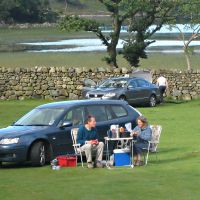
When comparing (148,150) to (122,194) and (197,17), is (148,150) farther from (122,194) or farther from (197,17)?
(197,17)

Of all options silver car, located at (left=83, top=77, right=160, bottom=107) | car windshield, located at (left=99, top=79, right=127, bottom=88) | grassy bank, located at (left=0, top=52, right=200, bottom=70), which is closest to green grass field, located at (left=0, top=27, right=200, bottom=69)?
grassy bank, located at (left=0, top=52, right=200, bottom=70)

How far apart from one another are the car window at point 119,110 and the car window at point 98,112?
0.31 m

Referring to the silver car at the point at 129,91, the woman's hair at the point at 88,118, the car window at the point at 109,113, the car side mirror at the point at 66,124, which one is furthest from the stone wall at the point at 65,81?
the car side mirror at the point at 66,124

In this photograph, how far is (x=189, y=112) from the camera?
3869cm

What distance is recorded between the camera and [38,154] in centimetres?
2086

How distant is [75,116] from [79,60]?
49.2 meters

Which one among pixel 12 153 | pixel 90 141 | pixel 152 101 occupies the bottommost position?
pixel 152 101

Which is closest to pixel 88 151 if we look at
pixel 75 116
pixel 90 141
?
pixel 90 141

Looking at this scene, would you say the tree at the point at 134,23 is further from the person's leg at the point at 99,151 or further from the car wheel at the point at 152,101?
the person's leg at the point at 99,151

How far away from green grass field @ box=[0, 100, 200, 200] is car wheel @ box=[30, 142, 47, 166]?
0.88ft

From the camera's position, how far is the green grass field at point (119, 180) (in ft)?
51.4

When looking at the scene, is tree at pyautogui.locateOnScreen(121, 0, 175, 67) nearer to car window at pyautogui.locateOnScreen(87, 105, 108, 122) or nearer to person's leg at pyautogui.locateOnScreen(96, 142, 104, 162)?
car window at pyautogui.locateOnScreen(87, 105, 108, 122)

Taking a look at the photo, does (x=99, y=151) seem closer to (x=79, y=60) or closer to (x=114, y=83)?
(x=114, y=83)

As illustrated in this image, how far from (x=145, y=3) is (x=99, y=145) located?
106ft
